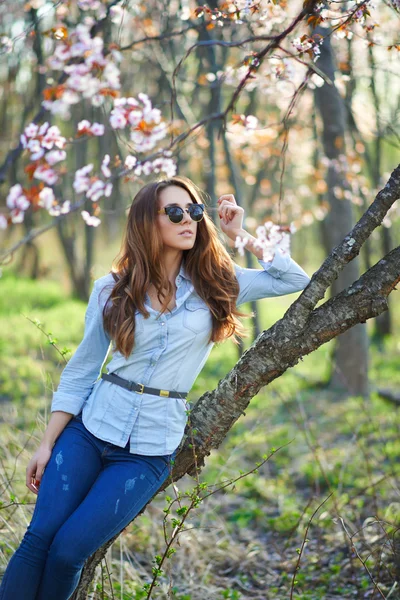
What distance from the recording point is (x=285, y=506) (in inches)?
164

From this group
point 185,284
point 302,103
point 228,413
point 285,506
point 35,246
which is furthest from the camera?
point 35,246

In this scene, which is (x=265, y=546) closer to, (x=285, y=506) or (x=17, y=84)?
(x=285, y=506)

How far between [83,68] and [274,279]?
265 cm

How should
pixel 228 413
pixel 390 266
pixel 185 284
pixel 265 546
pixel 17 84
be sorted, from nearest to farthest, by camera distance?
pixel 390 266
pixel 228 413
pixel 185 284
pixel 265 546
pixel 17 84

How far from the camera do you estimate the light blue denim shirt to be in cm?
232

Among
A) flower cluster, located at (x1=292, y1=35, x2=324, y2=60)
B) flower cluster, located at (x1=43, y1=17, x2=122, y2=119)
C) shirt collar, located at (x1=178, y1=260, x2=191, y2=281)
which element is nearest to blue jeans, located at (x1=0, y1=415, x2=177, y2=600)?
shirt collar, located at (x1=178, y1=260, x2=191, y2=281)

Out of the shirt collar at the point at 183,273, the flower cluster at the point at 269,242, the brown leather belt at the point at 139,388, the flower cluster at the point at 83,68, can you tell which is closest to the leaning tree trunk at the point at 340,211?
the flower cluster at the point at 83,68

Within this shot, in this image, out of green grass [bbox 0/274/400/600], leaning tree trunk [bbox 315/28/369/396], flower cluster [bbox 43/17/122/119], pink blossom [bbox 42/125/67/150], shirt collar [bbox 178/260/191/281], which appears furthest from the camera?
leaning tree trunk [bbox 315/28/369/396]

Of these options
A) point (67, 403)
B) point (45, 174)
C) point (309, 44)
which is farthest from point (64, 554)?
point (45, 174)

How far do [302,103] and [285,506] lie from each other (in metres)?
8.42

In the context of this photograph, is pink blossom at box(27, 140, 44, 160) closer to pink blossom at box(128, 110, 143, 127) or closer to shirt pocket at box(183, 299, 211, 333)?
pink blossom at box(128, 110, 143, 127)

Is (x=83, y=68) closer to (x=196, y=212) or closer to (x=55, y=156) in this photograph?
(x=55, y=156)

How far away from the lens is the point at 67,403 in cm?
239

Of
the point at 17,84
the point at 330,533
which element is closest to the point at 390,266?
the point at 330,533
